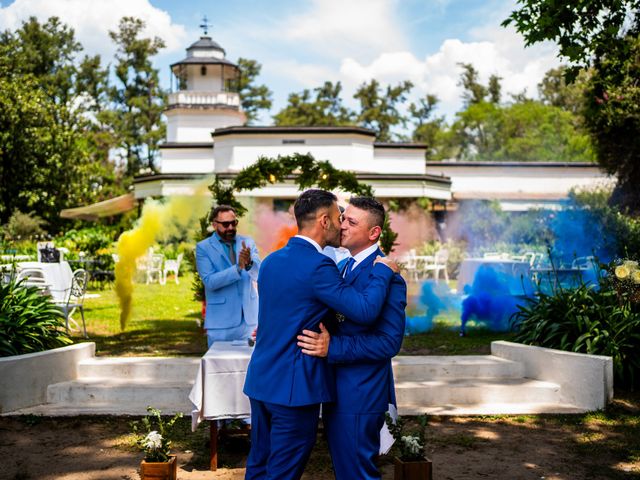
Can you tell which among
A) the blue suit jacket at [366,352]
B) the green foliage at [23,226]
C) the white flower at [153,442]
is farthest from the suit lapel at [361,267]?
the green foliage at [23,226]

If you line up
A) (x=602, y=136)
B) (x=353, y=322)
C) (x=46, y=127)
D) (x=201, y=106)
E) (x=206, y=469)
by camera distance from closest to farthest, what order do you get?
(x=353, y=322) → (x=206, y=469) → (x=602, y=136) → (x=46, y=127) → (x=201, y=106)

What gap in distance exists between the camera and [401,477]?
5.04 metres

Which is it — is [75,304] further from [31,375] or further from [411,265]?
[411,265]

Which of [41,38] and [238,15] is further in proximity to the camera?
[41,38]

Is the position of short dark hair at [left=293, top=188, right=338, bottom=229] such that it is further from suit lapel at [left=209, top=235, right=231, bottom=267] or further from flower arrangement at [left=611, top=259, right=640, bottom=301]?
flower arrangement at [left=611, top=259, right=640, bottom=301]

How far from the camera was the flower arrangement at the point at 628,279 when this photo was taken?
24.7 ft

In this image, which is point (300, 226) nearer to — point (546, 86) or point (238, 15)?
point (238, 15)

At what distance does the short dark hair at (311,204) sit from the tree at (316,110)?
208 ft

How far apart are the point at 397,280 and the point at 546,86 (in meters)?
70.4

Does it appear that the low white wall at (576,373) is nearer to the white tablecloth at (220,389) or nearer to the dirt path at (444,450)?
the dirt path at (444,450)

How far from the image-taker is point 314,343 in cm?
368

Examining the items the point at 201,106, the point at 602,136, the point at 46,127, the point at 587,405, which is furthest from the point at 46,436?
the point at 201,106

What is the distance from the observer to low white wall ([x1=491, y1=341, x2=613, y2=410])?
7914mm

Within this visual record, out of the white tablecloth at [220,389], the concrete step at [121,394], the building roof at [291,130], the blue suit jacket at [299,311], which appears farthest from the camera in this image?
the building roof at [291,130]
